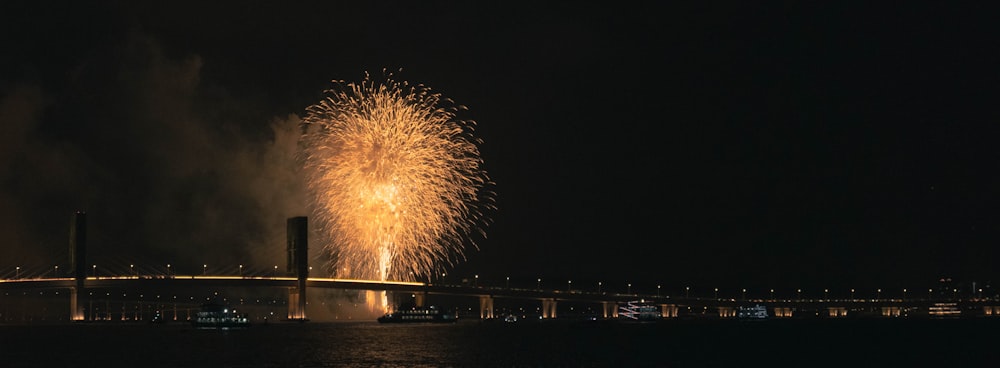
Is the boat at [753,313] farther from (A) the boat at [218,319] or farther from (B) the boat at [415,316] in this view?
(A) the boat at [218,319]

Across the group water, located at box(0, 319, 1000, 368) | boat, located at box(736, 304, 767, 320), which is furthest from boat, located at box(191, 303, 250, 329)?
boat, located at box(736, 304, 767, 320)

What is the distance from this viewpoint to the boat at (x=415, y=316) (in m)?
161

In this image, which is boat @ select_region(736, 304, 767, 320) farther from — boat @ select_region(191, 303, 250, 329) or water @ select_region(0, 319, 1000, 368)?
boat @ select_region(191, 303, 250, 329)

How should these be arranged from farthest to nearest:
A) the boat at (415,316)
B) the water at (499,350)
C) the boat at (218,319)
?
the boat at (415,316) → the boat at (218,319) → the water at (499,350)

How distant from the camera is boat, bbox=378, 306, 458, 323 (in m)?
161

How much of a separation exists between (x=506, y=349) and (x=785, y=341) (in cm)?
2856

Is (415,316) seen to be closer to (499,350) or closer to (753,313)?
(753,313)

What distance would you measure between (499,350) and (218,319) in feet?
186

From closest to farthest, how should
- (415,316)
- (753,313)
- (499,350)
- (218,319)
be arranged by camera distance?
(499,350) < (218,319) < (415,316) < (753,313)

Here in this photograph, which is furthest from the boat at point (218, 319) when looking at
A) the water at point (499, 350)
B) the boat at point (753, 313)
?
the boat at point (753, 313)

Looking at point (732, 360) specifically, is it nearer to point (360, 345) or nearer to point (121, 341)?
point (360, 345)

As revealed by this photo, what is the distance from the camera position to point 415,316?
530 ft

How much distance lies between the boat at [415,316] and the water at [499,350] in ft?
110

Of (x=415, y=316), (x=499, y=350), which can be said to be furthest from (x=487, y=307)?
(x=499, y=350)
